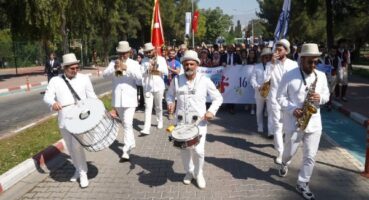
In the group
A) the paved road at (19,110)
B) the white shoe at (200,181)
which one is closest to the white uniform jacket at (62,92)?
the white shoe at (200,181)

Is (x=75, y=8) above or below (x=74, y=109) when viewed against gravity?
above

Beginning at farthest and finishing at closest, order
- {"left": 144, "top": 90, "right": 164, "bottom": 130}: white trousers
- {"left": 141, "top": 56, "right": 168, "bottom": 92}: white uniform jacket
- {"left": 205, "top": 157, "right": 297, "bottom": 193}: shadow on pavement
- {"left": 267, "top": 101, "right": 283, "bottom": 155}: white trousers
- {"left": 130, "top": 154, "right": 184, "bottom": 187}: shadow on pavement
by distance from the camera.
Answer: {"left": 141, "top": 56, "right": 168, "bottom": 92}: white uniform jacket, {"left": 144, "top": 90, "right": 164, "bottom": 130}: white trousers, {"left": 267, "top": 101, "right": 283, "bottom": 155}: white trousers, {"left": 130, "top": 154, "right": 184, "bottom": 187}: shadow on pavement, {"left": 205, "top": 157, "right": 297, "bottom": 193}: shadow on pavement

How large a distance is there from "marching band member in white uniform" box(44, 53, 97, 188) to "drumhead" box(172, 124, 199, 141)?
1.60 meters

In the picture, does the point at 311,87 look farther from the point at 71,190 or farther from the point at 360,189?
the point at 71,190

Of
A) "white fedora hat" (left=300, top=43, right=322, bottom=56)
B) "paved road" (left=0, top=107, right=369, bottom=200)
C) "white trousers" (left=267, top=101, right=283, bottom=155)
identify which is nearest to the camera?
"white fedora hat" (left=300, top=43, right=322, bottom=56)

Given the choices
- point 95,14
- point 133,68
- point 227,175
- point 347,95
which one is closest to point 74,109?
point 133,68

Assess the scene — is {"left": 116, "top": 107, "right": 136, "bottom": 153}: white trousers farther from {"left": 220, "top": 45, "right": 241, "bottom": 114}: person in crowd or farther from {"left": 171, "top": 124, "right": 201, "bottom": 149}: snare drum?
{"left": 220, "top": 45, "right": 241, "bottom": 114}: person in crowd

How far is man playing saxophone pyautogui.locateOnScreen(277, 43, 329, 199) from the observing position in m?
5.42

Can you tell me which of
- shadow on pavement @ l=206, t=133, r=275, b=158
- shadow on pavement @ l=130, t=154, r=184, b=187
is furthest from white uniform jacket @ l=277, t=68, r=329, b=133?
shadow on pavement @ l=206, t=133, r=275, b=158

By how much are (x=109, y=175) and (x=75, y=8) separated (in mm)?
24488

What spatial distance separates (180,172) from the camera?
6.82 metres

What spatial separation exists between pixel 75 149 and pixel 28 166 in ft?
4.32

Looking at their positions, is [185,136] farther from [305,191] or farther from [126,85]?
[126,85]

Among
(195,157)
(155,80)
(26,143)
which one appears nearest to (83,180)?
(195,157)
